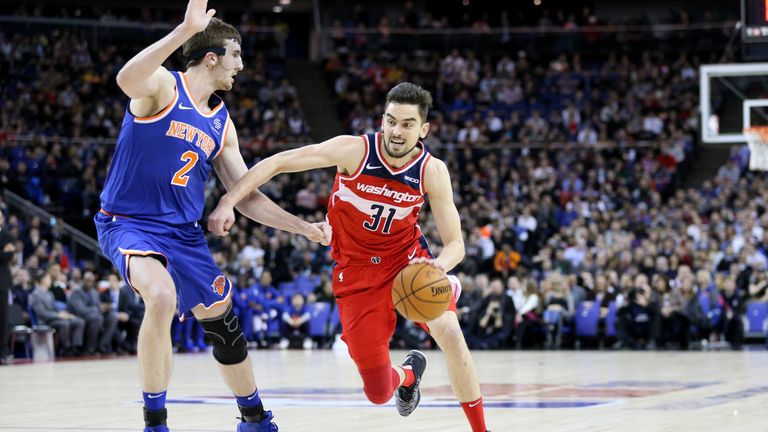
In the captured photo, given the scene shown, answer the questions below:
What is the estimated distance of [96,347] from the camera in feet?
57.3

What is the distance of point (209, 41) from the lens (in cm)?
623

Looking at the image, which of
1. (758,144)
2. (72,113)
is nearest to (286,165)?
(758,144)

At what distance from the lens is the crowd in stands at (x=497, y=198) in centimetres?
1820

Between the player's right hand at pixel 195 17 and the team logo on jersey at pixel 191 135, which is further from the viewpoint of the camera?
the team logo on jersey at pixel 191 135

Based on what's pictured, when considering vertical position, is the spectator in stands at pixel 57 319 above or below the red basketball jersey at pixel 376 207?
below

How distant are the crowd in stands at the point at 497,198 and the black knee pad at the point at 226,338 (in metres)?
10.6

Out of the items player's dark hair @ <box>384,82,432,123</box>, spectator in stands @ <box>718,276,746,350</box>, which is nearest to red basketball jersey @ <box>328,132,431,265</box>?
player's dark hair @ <box>384,82,432,123</box>

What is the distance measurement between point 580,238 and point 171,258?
15.4 meters

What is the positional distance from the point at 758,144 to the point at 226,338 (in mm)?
13455

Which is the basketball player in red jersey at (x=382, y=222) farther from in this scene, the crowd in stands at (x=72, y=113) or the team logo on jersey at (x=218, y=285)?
the crowd in stands at (x=72, y=113)

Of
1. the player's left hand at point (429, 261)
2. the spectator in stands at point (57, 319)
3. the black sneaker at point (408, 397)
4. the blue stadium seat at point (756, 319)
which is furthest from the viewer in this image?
the blue stadium seat at point (756, 319)

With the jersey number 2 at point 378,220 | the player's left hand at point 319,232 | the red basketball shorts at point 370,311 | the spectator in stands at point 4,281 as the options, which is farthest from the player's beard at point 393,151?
the spectator in stands at point 4,281

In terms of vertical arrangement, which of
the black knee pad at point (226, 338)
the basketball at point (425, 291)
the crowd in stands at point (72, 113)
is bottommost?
the black knee pad at point (226, 338)

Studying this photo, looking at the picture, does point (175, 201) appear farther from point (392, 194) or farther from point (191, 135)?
point (392, 194)
